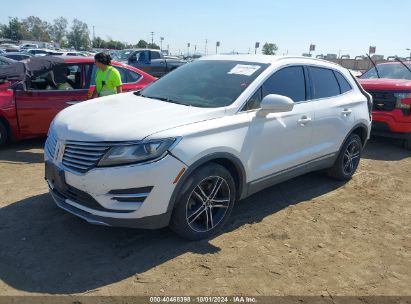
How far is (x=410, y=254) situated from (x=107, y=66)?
190 inches

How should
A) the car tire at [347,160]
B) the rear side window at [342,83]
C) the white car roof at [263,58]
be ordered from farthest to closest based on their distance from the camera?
the car tire at [347,160] → the rear side window at [342,83] → the white car roof at [263,58]

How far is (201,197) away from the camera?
3.80m

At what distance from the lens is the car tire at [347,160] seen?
5680mm

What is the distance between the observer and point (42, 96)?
6.58 metres

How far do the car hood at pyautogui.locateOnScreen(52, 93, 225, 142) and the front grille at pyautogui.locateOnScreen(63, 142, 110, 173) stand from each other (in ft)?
0.20

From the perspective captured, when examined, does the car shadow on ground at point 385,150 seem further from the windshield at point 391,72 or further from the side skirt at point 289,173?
the side skirt at point 289,173

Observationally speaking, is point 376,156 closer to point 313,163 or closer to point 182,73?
point 313,163

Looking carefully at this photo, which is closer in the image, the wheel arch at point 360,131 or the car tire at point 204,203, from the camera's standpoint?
the car tire at point 204,203

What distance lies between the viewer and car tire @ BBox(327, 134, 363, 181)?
5680mm

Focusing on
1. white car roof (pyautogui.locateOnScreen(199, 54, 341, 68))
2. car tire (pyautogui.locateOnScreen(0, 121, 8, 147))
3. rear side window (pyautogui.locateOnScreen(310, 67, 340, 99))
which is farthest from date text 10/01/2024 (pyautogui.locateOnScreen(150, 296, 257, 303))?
car tire (pyautogui.locateOnScreen(0, 121, 8, 147))

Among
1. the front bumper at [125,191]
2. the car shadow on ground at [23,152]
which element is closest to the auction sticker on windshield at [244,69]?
the front bumper at [125,191]

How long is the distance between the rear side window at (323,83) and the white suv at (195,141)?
0.02 meters

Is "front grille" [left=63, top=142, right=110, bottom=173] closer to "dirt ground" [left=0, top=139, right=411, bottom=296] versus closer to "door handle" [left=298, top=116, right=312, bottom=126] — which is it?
"dirt ground" [left=0, top=139, right=411, bottom=296]

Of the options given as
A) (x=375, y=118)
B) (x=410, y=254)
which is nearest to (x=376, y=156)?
(x=375, y=118)
